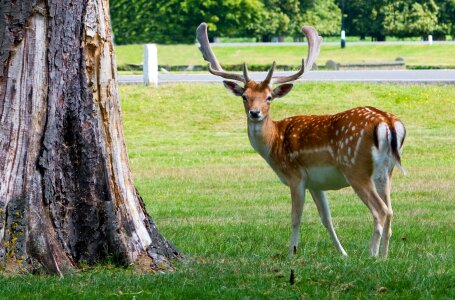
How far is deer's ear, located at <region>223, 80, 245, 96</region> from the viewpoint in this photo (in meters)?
12.7

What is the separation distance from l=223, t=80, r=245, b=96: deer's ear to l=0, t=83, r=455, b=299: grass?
1456mm

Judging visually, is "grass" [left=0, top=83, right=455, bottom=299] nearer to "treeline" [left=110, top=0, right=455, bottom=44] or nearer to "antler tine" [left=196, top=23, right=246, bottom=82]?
"antler tine" [left=196, top=23, right=246, bottom=82]

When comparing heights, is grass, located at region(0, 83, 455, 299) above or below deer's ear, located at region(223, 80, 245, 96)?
below

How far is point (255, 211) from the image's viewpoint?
15.0m

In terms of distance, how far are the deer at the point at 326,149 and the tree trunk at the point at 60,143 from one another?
2.19 meters

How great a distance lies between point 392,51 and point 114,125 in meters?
44.4

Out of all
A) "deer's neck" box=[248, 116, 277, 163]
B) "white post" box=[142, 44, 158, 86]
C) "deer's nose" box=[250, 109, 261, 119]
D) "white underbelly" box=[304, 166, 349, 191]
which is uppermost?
"deer's nose" box=[250, 109, 261, 119]

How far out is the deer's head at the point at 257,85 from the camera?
1231cm

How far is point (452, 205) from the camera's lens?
1517 centimetres

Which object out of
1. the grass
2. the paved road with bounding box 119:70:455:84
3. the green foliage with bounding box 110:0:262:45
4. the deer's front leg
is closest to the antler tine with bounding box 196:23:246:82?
the deer's front leg

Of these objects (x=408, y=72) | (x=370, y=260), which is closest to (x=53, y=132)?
(x=370, y=260)

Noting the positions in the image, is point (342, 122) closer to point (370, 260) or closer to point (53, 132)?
point (370, 260)

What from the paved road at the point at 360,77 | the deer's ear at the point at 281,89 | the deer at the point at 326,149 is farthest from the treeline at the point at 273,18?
the deer at the point at 326,149

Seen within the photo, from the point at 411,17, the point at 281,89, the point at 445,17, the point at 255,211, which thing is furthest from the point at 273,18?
the point at 281,89
